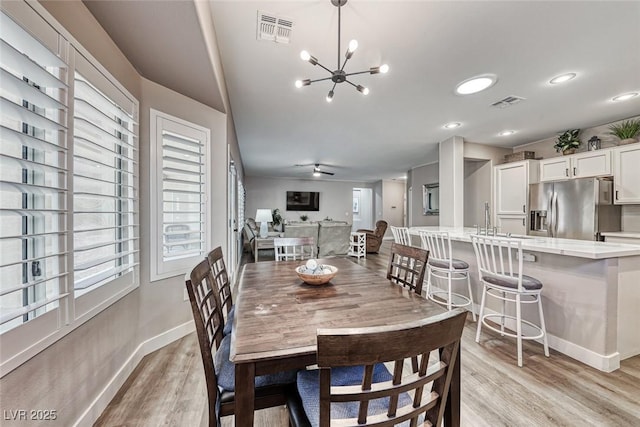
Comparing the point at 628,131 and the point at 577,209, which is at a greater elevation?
the point at 628,131

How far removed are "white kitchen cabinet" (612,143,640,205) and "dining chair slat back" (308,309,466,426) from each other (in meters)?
4.73

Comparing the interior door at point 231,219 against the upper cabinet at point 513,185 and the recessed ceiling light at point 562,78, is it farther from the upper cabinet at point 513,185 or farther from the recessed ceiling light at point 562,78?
the upper cabinet at point 513,185

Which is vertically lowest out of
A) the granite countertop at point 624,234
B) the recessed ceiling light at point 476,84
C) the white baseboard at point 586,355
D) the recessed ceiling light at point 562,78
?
the white baseboard at point 586,355

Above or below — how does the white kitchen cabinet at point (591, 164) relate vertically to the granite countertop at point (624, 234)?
above

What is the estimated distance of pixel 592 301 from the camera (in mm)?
2018

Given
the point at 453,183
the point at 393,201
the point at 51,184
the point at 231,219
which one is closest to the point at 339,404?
the point at 51,184

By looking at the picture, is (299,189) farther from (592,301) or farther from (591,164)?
(592,301)

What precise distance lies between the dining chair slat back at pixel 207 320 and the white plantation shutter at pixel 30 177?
58cm

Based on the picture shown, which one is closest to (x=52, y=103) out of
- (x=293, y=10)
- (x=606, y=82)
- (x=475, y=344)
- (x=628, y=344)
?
(x=293, y=10)

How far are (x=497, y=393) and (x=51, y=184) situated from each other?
290 cm

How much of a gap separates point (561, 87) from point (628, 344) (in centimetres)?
258

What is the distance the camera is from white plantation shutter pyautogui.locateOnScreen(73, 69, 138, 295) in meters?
1.38

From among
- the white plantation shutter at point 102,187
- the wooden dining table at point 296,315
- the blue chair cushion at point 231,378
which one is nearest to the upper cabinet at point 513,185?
the wooden dining table at point 296,315

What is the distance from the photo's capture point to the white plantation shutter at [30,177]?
926 millimetres
